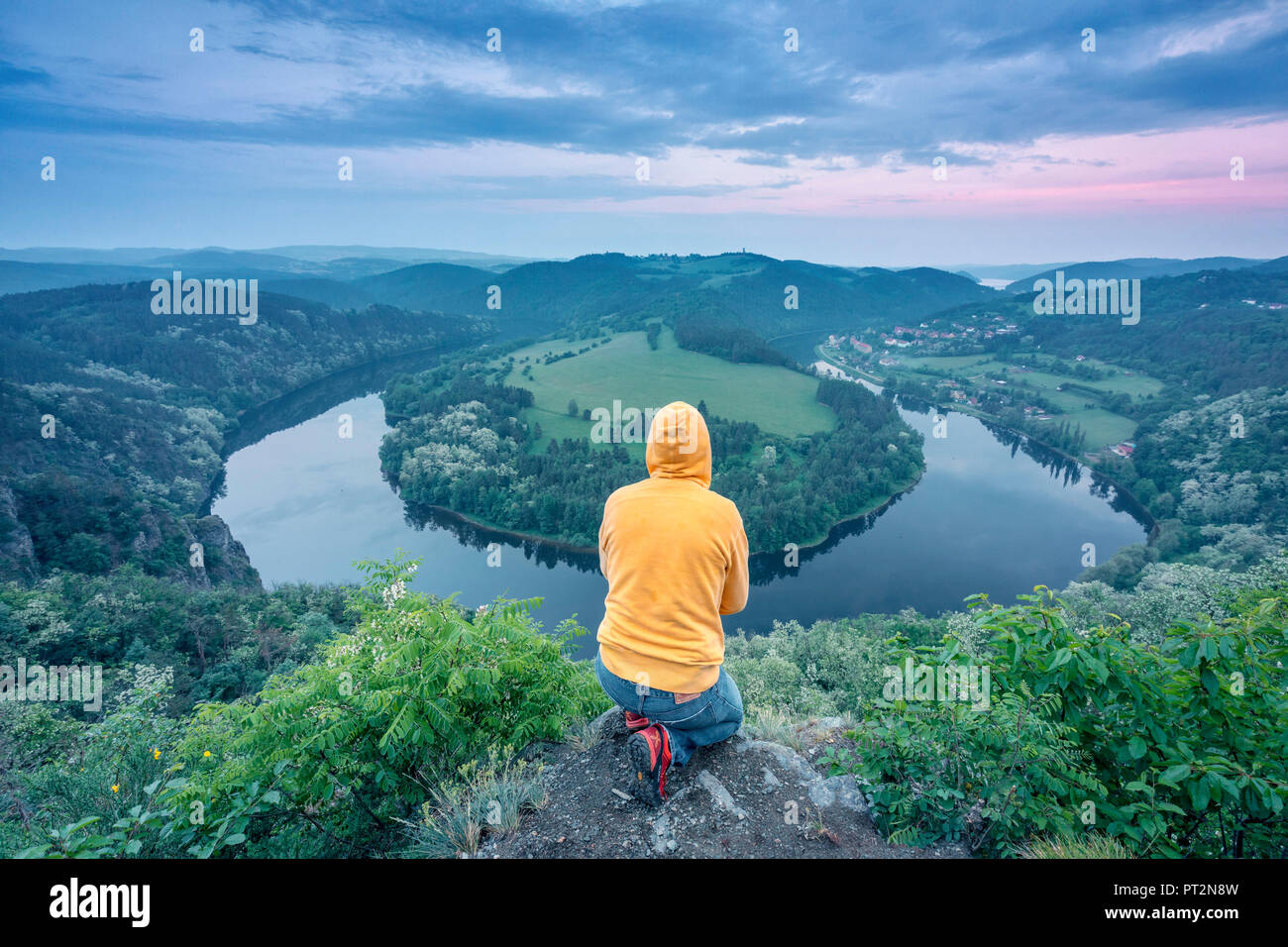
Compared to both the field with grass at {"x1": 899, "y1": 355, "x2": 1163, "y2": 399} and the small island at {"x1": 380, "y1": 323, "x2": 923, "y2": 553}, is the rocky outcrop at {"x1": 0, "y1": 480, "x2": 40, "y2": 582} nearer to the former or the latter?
the small island at {"x1": 380, "y1": 323, "x2": 923, "y2": 553}

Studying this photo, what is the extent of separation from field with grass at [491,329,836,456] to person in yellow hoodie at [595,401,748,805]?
63591 mm

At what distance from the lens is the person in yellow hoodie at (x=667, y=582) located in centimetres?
310

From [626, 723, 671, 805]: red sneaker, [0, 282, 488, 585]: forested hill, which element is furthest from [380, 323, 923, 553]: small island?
[626, 723, 671, 805]: red sneaker

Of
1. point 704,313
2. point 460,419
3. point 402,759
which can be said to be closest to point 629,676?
point 402,759

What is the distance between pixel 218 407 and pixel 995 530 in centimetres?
10692

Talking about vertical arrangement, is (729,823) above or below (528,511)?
above

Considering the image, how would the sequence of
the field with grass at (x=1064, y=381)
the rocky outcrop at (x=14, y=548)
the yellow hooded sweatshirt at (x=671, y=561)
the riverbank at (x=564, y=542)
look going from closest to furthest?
the yellow hooded sweatshirt at (x=671, y=561), the rocky outcrop at (x=14, y=548), the riverbank at (x=564, y=542), the field with grass at (x=1064, y=381)

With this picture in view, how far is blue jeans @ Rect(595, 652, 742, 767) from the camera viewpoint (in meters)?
3.47

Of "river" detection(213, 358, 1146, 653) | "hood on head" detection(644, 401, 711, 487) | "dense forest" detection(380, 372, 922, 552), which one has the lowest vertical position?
"river" detection(213, 358, 1146, 653)

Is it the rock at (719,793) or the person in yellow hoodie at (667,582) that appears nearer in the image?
the person in yellow hoodie at (667,582)

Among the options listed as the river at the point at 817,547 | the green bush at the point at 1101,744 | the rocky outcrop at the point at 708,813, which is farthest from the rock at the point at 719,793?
the river at the point at 817,547

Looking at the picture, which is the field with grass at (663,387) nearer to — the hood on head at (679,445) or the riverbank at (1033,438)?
the riverbank at (1033,438)
